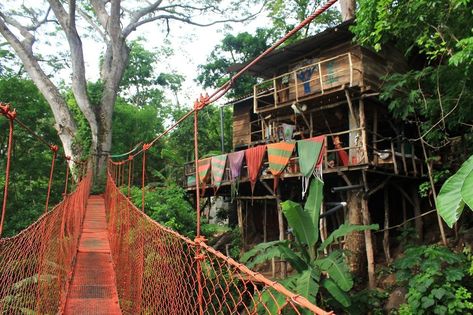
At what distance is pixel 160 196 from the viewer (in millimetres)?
8820

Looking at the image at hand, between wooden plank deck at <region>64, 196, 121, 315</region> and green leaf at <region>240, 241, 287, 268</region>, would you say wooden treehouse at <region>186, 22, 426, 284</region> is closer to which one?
green leaf at <region>240, 241, 287, 268</region>

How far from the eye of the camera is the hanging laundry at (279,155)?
7.65 metres

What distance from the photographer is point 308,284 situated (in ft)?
16.2

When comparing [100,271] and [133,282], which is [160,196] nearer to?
[100,271]

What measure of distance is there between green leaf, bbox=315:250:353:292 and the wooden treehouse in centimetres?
201

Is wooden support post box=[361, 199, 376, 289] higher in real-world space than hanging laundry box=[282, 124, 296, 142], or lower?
lower

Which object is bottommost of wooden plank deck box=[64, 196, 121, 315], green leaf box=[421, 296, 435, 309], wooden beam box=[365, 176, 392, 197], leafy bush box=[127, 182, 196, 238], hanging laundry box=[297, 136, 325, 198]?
green leaf box=[421, 296, 435, 309]

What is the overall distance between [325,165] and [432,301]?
328 cm

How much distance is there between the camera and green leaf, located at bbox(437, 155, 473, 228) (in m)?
1.82

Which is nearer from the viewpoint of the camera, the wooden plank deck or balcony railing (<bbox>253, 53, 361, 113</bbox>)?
the wooden plank deck

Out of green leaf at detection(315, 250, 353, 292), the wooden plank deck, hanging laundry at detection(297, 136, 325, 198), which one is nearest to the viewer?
the wooden plank deck

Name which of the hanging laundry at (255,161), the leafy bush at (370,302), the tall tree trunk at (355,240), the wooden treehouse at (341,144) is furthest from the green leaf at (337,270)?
the hanging laundry at (255,161)

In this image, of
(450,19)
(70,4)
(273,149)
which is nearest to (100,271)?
(273,149)

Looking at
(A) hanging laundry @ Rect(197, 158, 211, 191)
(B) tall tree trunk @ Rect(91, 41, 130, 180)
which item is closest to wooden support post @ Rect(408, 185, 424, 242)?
(A) hanging laundry @ Rect(197, 158, 211, 191)
